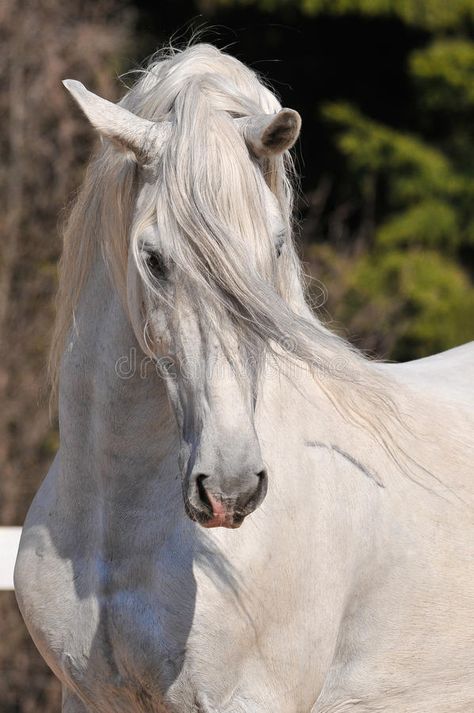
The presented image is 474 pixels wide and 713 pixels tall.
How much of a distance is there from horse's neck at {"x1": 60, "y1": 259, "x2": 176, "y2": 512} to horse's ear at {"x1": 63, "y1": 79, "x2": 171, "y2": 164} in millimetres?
385

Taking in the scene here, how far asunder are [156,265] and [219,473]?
0.46 metres

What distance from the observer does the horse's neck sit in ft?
7.84

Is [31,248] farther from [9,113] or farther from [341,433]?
[341,433]

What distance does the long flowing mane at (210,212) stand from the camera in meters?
2.08

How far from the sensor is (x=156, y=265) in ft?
7.00

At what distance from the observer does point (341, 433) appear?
2631mm

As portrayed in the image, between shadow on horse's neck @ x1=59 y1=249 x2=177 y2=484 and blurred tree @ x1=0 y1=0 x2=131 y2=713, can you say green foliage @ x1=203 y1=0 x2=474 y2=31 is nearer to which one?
blurred tree @ x1=0 y1=0 x2=131 y2=713

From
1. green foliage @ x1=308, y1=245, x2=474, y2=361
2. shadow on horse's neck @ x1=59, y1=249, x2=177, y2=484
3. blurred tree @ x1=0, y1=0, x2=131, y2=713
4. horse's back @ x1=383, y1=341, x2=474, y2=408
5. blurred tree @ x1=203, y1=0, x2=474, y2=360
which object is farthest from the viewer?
blurred tree @ x1=203, y1=0, x2=474, y2=360

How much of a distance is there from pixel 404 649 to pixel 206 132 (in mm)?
1402

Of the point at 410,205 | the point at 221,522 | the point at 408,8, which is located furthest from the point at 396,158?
the point at 221,522

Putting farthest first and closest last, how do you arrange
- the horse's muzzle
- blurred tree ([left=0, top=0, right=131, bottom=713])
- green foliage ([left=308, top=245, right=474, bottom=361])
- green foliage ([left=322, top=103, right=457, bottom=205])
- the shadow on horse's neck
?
green foliage ([left=322, top=103, right=457, bottom=205]) < green foliage ([left=308, top=245, right=474, bottom=361]) < blurred tree ([left=0, top=0, right=131, bottom=713]) < the shadow on horse's neck < the horse's muzzle

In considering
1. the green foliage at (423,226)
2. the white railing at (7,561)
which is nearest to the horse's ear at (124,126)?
the white railing at (7,561)

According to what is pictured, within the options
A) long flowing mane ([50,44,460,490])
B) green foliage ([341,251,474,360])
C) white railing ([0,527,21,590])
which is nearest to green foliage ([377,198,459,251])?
green foliage ([341,251,474,360])

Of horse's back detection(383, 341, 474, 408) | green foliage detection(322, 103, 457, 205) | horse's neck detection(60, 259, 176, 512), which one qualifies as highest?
horse's neck detection(60, 259, 176, 512)
